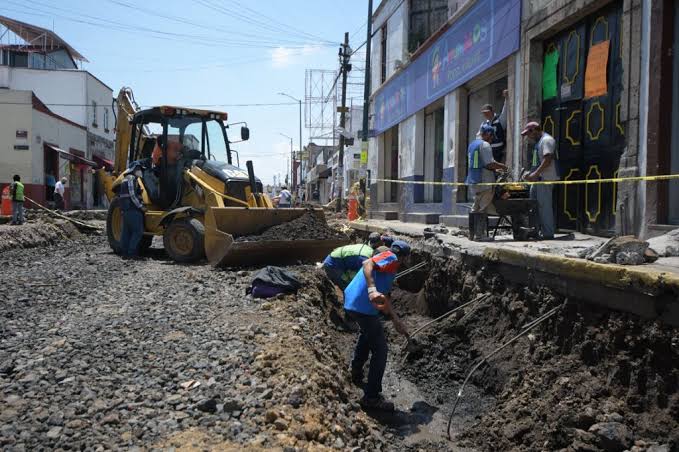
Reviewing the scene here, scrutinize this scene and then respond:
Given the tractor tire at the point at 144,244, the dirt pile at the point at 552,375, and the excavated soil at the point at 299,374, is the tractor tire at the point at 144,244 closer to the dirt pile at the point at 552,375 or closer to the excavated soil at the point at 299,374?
the excavated soil at the point at 299,374

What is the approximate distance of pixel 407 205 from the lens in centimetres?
1677

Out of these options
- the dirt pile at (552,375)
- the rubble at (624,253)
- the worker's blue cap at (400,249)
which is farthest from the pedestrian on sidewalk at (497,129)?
the rubble at (624,253)

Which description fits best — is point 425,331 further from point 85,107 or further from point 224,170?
point 85,107

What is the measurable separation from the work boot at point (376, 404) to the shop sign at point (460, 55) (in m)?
7.46

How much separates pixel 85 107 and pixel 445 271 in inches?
1216

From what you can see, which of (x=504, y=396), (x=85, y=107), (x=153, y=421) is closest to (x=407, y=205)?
(x=504, y=396)

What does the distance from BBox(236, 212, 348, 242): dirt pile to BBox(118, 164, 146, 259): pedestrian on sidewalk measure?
266 centimetres

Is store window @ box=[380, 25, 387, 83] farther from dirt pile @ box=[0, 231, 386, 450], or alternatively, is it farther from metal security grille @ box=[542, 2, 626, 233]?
dirt pile @ box=[0, 231, 386, 450]

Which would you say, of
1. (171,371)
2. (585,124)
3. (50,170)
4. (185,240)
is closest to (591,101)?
(585,124)

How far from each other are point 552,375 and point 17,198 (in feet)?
51.2

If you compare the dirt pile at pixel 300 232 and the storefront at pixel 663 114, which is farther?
the dirt pile at pixel 300 232

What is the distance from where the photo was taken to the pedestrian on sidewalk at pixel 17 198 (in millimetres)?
15366

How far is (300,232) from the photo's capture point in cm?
914

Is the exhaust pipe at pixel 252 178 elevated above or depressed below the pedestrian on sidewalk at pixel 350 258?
above
